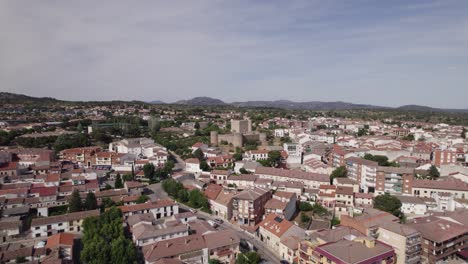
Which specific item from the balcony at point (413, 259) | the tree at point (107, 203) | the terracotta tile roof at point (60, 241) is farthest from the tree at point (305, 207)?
the terracotta tile roof at point (60, 241)

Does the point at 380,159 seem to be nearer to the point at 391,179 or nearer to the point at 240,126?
the point at 391,179

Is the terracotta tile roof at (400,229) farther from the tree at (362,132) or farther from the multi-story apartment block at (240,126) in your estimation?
the tree at (362,132)

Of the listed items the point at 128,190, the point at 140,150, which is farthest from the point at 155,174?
the point at 140,150

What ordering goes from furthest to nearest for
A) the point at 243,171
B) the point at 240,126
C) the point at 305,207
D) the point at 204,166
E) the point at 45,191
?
the point at 240,126, the point at 204,166, the point at 243,171, the point at 305,207, the point at 45,191

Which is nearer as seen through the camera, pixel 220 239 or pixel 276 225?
pixel 220 239

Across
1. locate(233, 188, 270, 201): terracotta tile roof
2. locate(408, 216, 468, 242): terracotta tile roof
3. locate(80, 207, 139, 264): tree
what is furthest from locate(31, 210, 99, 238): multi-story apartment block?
locate(408, 216, 468, 242): terracotta tile roof

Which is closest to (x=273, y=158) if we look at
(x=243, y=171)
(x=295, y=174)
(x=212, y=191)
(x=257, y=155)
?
(x=257, y=155)

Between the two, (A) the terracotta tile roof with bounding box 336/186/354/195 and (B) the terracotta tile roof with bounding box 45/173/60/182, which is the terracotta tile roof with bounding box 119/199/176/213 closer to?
(B) the terracotta tile roof with bounding box 45/173/60/182
